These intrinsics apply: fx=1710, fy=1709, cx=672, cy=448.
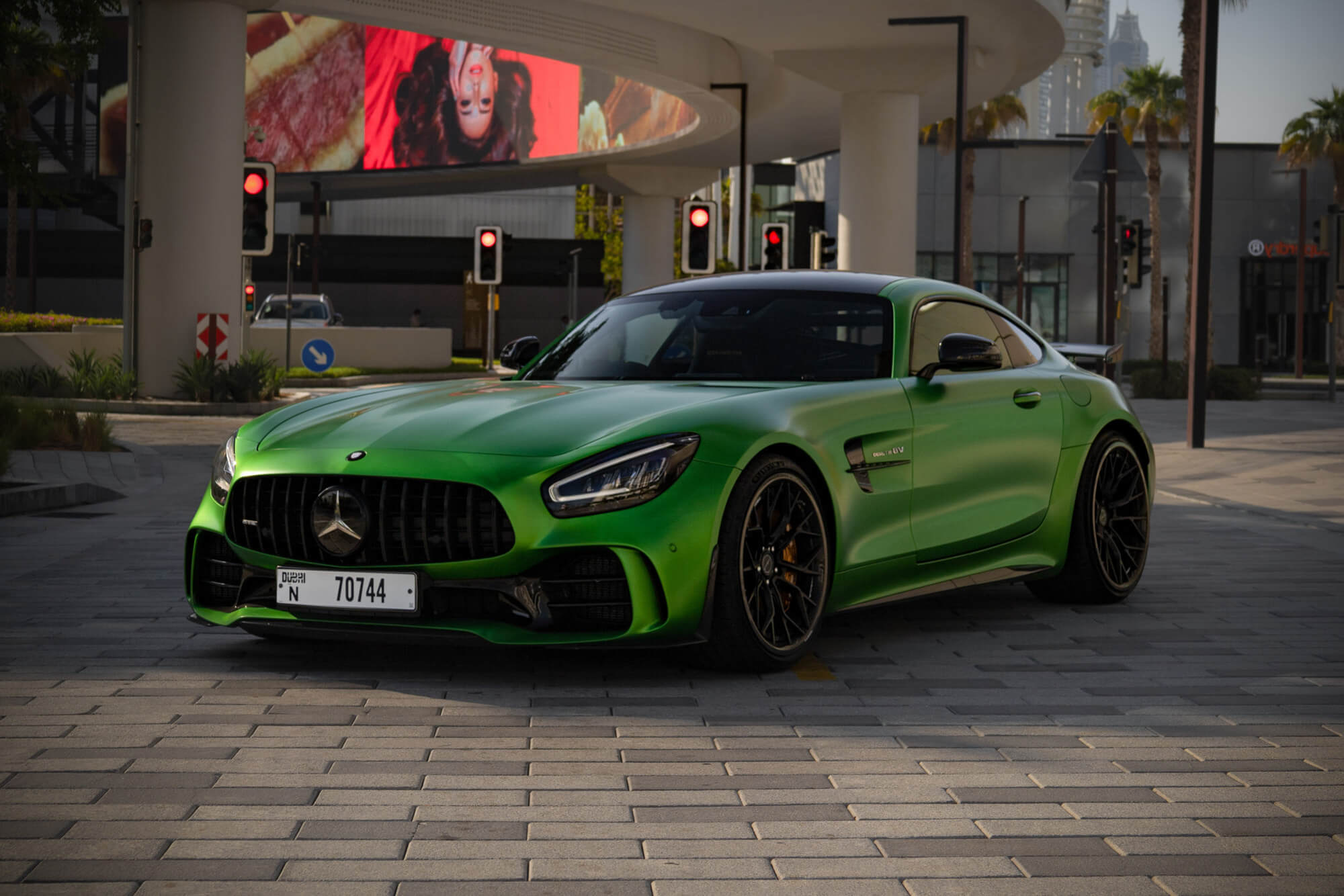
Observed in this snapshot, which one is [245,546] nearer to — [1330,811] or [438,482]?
[438,482]

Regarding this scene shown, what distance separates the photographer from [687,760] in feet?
15.3

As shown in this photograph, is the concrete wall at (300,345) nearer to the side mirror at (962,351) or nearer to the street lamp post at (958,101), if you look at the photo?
the street lamp post at (958,101)

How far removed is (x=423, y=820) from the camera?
13.2 feet

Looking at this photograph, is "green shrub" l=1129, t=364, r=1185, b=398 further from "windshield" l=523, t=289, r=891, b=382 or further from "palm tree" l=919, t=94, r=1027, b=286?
"windshield" l=523, t=289, r=891, b=382

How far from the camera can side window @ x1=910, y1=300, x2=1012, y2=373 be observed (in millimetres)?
6914

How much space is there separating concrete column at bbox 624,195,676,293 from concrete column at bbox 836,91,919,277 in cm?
2018

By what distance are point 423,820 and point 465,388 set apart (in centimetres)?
292

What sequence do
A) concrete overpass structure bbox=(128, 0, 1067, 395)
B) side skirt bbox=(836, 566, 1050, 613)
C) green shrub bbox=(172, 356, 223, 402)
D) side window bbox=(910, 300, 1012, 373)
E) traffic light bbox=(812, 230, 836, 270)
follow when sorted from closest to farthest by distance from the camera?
1. side skirt bbox=(836, 566, 1050, 613)
2. side window bbox=(910, 300, 1012, 373)
3. green shrub bbox=(172, 356, 223, 402)
4. concrete overpass structure bbox=(128, 0, 1067, 395)
5. traffic light bbox=(812, 230, 836, 270)

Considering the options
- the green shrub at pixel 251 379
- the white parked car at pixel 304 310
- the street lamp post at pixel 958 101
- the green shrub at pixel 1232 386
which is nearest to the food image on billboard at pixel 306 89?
the white parked car at pixel 304 310

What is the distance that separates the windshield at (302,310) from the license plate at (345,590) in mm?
36717

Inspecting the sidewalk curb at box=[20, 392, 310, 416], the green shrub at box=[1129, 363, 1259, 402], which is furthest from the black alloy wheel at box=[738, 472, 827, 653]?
the green shrub at box=[1129, 363, 1259, 402]

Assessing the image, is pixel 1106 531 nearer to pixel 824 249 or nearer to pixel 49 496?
pixel 49 496

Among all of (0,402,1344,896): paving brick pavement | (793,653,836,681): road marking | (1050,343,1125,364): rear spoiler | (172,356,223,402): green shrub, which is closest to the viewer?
(0,402,1344,896): paving brick pavement

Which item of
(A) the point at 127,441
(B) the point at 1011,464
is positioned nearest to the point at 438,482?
(B) the point at 1011,464
